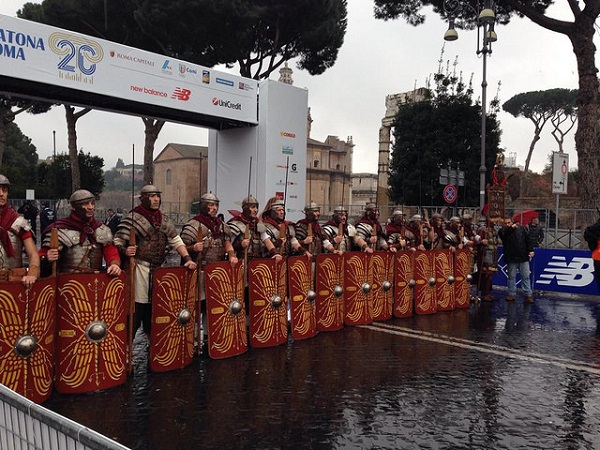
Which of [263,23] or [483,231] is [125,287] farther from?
[263,23]

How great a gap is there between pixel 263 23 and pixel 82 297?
20081 mm

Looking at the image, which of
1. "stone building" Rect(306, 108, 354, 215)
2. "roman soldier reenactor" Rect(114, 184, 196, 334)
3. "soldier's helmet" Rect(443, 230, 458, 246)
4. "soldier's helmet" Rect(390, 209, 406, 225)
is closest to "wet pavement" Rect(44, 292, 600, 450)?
"roman soldier reenactor" Rect(114, 184, 196, 334)

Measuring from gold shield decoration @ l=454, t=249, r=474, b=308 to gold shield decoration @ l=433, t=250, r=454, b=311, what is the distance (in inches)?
8.1

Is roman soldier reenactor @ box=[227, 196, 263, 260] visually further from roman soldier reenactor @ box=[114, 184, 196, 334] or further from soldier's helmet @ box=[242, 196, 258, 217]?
roman soldier reenactor @ box=[114, 184, 196, 334]

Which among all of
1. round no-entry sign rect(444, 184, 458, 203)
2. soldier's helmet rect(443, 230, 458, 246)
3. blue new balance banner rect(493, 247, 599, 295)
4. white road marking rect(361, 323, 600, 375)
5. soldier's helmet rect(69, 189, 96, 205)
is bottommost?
white road marking rect(361, 323, 600, 375)

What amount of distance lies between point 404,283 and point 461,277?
160 centimetres

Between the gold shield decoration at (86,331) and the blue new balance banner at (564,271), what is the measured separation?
8.98m

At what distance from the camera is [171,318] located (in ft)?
16.4

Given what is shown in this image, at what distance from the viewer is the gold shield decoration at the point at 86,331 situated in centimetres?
423

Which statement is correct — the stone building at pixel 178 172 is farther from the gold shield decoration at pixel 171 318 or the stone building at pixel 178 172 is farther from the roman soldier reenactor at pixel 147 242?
the gold shield decoration at pixel 171 318

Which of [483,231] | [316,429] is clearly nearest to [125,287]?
[316,429]

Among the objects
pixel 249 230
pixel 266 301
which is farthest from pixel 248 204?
pixel 266 301

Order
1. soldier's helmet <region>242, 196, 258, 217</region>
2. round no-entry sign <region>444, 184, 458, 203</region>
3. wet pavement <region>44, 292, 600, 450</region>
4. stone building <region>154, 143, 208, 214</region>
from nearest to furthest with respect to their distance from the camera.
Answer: wet pavement <region>44, 292, 600, 450</region>, soldier's helmet <region>242, 196, 258, 217</region>, round no-entry sign <region>444, 184, 458, 203</region>, stone building <region>154, 143, 208, 214</region>

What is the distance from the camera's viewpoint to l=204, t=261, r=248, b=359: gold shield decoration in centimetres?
527
